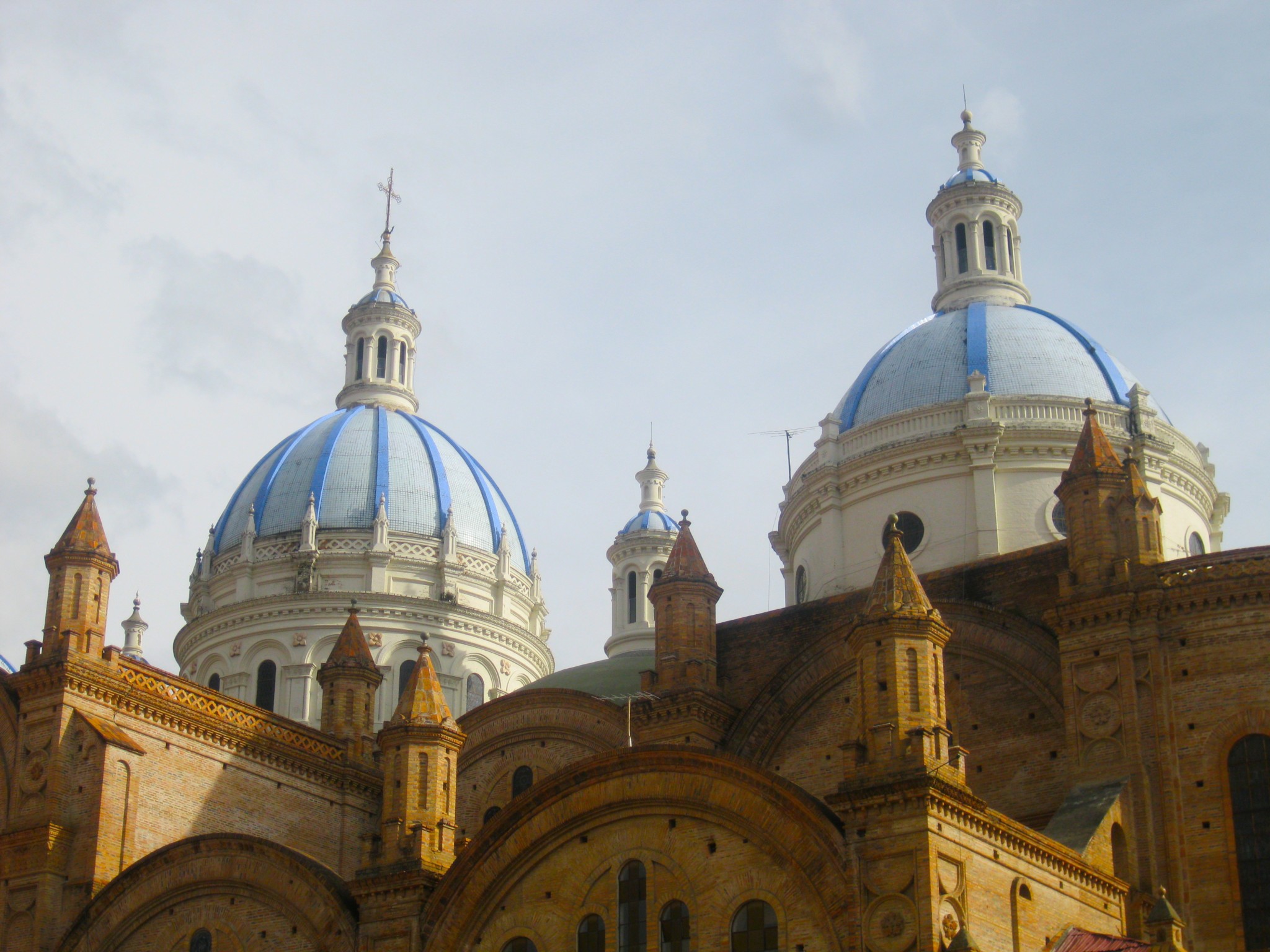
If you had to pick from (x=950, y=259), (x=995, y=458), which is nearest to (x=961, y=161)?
(x=950, y=259)

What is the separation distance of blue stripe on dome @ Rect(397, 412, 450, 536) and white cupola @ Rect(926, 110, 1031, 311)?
61.0 ft

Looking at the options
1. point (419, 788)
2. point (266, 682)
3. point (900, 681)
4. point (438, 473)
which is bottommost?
point (419, 788)

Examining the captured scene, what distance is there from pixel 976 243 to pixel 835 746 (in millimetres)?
20541

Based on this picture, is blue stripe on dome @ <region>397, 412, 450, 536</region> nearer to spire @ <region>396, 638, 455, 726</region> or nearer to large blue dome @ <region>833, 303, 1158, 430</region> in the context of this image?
large blue dome @ <region>833, 303, 1158, 430</region>

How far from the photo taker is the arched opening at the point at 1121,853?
30.2 meters

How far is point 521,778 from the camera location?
43.6m

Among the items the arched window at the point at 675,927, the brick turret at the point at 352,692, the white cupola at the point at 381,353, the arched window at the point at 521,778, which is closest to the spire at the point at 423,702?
the arched window at the point at 675,927

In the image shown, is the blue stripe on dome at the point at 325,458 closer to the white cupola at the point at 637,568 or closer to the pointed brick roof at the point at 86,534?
the white cupola at the point at 637,568

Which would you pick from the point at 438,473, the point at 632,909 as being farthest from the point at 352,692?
the point at 438,473

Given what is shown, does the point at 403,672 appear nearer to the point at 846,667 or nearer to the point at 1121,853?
the point at 846,667

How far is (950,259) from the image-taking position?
2036 inches

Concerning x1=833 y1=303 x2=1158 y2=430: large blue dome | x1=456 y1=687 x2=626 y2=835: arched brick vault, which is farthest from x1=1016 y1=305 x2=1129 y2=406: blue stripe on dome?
x1=456 y1=687 x2=626 y2=835: arched brick vault

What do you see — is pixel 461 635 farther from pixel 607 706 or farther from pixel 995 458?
pixel 995 458

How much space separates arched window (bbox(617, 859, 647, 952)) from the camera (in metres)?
28.5
